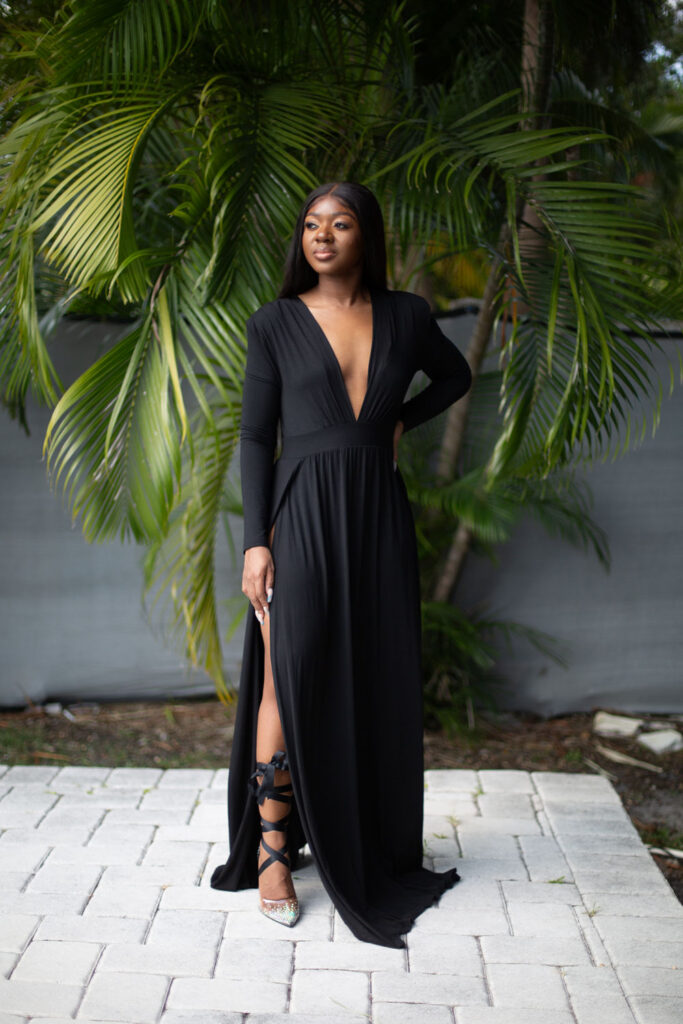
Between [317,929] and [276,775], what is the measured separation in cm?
40

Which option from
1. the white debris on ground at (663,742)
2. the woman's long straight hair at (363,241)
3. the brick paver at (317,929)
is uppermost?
the woman's long straight hair at (363,241)

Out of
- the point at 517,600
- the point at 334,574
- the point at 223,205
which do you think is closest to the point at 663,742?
the point at 517,600

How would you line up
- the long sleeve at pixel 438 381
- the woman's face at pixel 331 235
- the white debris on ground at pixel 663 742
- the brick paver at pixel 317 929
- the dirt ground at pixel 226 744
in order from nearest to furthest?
the brick paver at pixel 317 929
the woman's face at pixel 331 235
the long sleeve at pixel 438 381
the dirt ground at pixel 226 744
the white debris on ground at pixel 663 742

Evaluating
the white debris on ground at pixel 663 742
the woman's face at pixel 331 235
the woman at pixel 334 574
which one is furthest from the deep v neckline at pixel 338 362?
the white debris on ground at pixel 663 742

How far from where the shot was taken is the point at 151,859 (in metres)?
2.93

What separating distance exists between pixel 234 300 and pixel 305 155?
0.72m

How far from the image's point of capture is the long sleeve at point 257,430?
2.55m

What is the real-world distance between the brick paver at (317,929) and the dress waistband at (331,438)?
124cm

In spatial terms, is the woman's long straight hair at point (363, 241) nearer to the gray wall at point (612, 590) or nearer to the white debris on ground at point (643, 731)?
the gray wall at point (612, 590)

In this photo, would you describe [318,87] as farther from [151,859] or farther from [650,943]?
[650,943]

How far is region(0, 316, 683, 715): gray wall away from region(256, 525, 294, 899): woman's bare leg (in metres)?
1.84

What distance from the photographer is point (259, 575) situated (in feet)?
8.36

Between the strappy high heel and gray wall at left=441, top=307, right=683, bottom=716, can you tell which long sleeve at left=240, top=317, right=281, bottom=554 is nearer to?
the strappy high heel

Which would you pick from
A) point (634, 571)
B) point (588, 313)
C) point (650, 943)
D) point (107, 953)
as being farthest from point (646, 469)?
point (107, 953)
